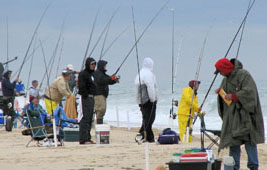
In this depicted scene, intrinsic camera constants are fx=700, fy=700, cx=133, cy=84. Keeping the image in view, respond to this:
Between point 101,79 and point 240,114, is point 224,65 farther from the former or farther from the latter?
point 101,79

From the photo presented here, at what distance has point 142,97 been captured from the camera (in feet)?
38.0

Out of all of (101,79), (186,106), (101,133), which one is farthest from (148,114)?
(101,79)

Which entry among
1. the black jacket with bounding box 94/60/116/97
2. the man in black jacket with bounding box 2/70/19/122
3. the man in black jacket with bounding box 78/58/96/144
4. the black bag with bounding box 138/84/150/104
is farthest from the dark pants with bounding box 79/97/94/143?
the man in black jacket with bounding box 2/70/19/122

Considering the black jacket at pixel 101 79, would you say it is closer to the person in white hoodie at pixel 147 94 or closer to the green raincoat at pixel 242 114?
the person in white hoodie at pixel 147 94

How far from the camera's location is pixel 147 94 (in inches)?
456

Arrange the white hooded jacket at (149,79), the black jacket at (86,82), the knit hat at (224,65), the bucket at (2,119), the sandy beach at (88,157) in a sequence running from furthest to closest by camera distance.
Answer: the bucket at (2,119), the white hooded jacket at (149,79), the black jacket at (86,82), the sandy beach at (88,157), the knit hat at (224,65)

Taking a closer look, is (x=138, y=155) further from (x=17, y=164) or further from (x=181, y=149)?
(x=17, y=164)

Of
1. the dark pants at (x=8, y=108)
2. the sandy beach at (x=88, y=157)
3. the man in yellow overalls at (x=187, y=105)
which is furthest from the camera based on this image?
the dark pants at (x=8, y=108)

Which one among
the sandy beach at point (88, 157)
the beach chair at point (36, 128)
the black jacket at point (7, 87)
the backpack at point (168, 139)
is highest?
the black jacket at point (7, 87)

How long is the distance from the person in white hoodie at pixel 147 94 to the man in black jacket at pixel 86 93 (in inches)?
36.8

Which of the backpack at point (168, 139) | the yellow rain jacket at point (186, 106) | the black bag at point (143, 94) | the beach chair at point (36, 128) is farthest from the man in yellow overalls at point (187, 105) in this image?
the beach chair at point (36, 128)

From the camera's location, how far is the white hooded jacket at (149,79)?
37.8ft

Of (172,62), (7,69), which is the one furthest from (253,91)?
(7,69)

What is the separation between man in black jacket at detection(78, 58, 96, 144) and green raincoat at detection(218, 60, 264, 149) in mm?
4076
